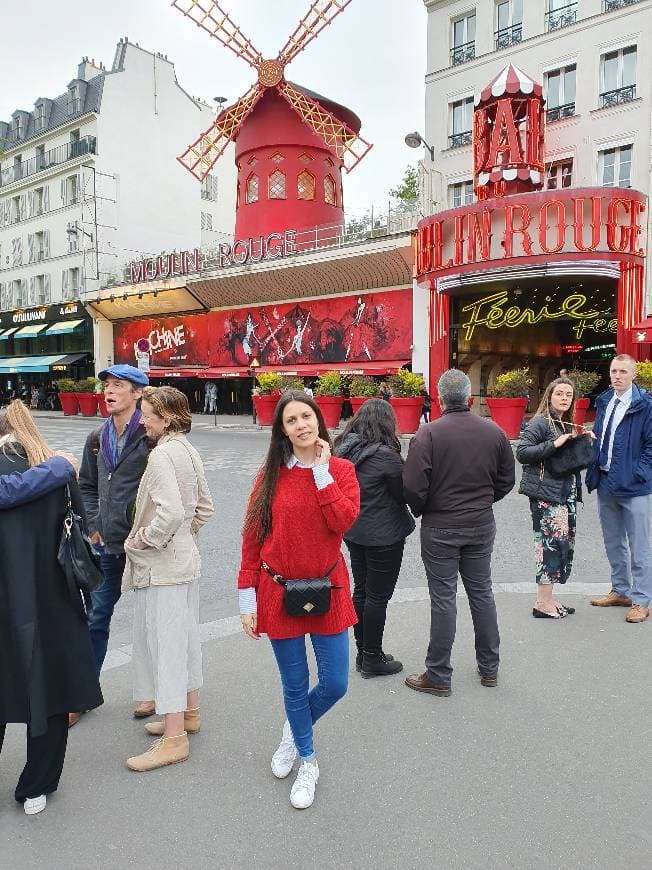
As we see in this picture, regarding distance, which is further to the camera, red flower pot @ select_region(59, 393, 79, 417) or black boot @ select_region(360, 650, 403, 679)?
red flower pot @ select_region(59, 393, 79, 417)

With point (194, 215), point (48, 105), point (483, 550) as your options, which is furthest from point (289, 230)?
point (483, 550)

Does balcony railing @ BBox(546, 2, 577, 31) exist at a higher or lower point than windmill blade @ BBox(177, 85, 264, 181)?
lower

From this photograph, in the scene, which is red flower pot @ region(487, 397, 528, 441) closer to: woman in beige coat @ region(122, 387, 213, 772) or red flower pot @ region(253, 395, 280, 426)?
red flower pot @ region(253, 395, 280, 426)

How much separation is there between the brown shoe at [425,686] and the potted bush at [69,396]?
83.2 feet

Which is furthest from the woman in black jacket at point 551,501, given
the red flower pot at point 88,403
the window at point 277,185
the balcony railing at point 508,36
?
the red flower pot at point 88,403

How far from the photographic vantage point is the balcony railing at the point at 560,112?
17562 millimetres

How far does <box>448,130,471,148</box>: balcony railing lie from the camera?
1952 cm

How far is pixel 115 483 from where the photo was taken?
3.17 meters

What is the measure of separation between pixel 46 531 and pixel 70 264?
33.5 metres

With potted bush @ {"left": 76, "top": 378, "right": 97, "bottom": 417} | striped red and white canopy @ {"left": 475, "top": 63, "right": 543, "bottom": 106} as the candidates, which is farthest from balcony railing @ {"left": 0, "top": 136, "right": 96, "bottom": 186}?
striped red and white canopy @ {"left": 475, "top": 63, "right": 543, "bottom": 106}

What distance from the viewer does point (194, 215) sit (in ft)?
118

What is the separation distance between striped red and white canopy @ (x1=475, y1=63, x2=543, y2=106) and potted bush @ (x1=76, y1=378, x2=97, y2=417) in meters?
17.0

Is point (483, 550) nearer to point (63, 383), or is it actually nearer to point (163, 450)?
point (163, 450)

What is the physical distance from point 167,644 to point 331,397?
15168 millimetres
